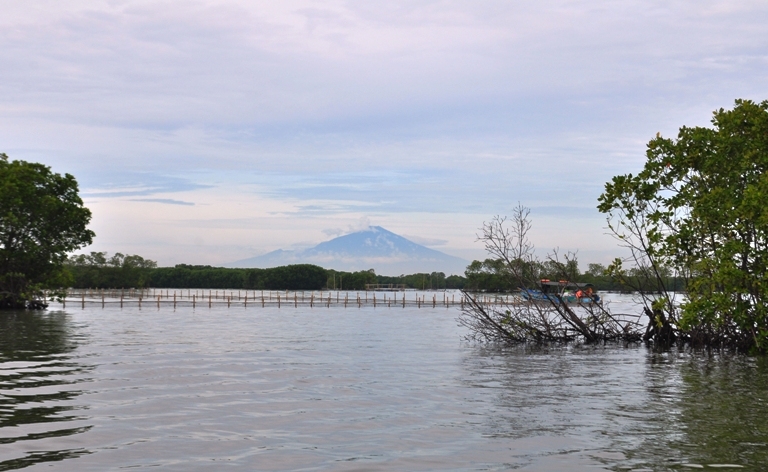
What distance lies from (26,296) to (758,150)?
55.1m

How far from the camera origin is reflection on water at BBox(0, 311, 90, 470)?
421 inches

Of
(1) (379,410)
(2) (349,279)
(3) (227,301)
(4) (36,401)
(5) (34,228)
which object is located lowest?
(1) (379,410)

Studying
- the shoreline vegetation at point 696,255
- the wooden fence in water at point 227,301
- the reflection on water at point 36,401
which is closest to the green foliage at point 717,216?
the shoreline vegetation at point 696,255

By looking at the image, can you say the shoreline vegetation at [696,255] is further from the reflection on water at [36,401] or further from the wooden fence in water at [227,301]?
Answer: the wooden fence in water at [227,301]

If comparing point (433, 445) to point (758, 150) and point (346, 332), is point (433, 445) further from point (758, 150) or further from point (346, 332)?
point (346, 332)

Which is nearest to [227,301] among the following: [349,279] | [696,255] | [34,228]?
[34,228]

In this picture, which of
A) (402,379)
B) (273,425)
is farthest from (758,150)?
(273,425)

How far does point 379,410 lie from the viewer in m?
14.8

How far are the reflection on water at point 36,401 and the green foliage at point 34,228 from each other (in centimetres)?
3172

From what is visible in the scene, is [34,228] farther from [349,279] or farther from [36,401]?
[349,279]

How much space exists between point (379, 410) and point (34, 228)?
176 ft

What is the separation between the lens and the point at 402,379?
20094 millimetres

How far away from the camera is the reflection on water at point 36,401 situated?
1070 cm

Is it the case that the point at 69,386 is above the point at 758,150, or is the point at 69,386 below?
below
